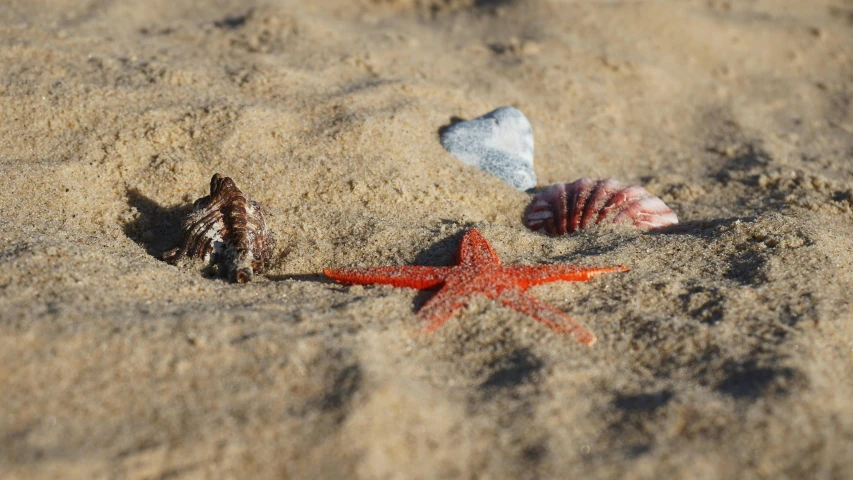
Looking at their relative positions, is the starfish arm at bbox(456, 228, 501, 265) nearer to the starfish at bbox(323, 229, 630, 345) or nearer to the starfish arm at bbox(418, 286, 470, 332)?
the starfish at bbox(323, 229, 630, 345)

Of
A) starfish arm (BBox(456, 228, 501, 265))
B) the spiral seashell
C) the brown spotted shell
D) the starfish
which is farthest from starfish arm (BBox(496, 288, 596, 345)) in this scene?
the brown spotted shell

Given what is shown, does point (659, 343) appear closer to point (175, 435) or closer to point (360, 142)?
point (175, 435)

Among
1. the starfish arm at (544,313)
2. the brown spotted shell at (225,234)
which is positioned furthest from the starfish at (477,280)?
the brown spotted shell at (225,234)

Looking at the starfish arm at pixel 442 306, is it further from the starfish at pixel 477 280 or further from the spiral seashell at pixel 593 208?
the spiral seashell at pixel 593 208

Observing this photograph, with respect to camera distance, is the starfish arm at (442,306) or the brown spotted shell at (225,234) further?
the brown spotted shell at (225,234)

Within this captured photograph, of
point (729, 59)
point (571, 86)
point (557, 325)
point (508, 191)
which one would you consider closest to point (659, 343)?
point (557, 325)

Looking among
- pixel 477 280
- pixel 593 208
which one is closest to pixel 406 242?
pixel 477 280

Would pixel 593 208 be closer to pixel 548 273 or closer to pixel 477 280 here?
pixel 548 273
